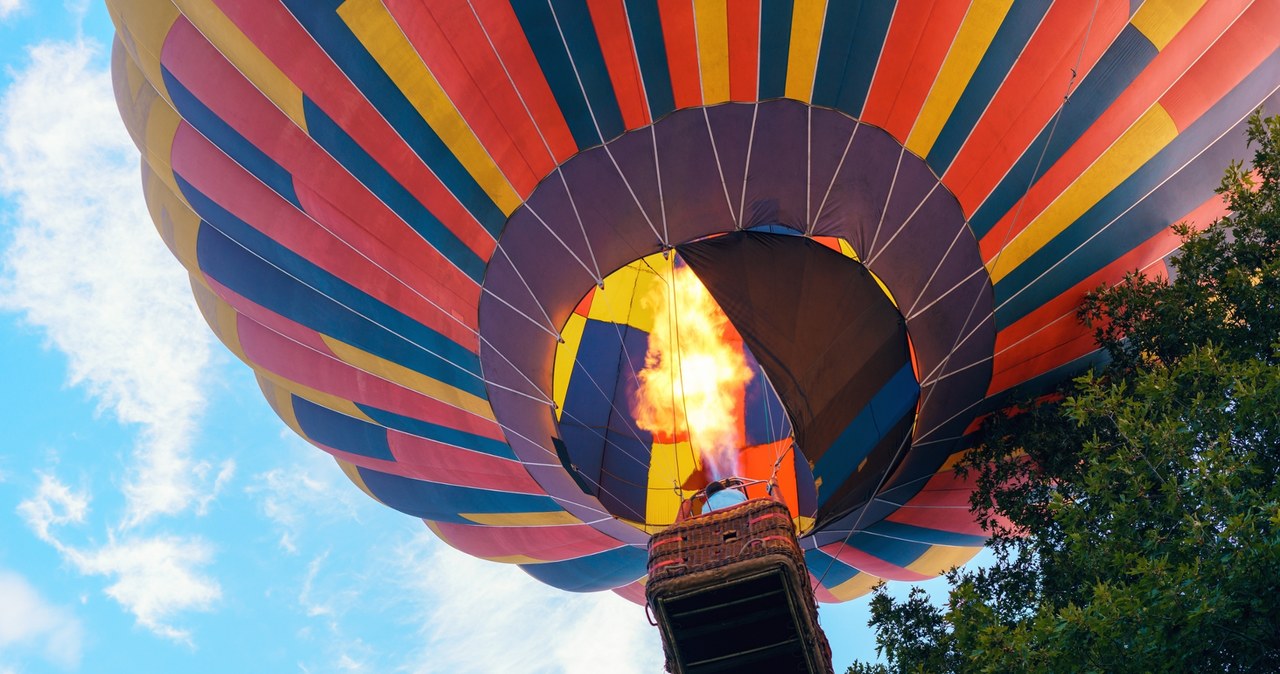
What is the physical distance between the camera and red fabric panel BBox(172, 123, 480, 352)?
27.1 ft

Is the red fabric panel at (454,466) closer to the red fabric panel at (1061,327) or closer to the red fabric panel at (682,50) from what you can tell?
the red fabric panel at (682,50)

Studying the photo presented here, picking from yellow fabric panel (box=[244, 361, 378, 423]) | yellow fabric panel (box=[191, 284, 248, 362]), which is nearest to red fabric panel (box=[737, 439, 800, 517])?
yellow fabric panel (box=[244, 361, 378, 423])

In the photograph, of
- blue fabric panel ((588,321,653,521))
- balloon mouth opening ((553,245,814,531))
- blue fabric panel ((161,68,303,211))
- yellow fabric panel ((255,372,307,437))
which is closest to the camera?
blue fabric panel ((161,68,303,211))

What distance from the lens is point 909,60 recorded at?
732cm

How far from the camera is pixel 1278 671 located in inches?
231

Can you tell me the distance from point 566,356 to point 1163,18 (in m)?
5.19

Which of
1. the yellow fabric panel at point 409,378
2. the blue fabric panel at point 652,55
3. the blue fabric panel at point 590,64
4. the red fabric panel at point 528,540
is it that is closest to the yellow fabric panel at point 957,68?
the blue fabric panel at point 652,55

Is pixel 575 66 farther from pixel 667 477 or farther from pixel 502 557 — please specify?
pixel 502 557

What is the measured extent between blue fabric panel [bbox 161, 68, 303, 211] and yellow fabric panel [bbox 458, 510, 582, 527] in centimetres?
346

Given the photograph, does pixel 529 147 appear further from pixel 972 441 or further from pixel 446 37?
pixel 972 441

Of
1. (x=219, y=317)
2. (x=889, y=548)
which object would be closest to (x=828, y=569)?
(x=889, y=548)

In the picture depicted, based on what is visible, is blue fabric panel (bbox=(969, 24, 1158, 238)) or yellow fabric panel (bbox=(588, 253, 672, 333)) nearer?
blue fabric panel (bbox=(969, 24, 1158, 238))

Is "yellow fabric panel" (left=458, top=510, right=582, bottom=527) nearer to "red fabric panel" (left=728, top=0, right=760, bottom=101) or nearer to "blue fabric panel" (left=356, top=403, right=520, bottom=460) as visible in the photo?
"blue fabric panel" (left=356, top=403, right=520, bottom=460)

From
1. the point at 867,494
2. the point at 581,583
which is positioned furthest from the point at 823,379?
the point at 581,583
